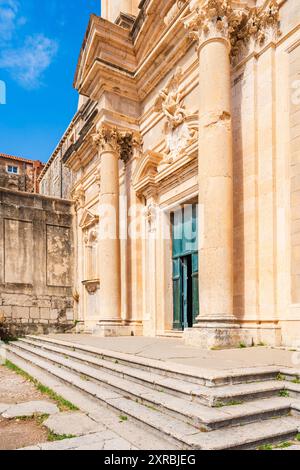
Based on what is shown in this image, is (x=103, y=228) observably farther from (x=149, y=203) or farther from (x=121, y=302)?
(x=121, y=302)

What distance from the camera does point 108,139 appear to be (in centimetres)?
1151

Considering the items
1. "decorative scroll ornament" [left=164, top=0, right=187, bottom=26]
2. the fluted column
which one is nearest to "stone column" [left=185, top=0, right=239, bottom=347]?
"decorative scroll ornament" [left=164, top=0, right=187, bottom=26]

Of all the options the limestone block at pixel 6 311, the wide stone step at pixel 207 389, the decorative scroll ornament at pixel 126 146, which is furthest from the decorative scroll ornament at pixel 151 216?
the wide stone step at pixel 207 389

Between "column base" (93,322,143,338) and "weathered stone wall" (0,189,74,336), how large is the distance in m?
4.30

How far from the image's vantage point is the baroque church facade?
6.79m

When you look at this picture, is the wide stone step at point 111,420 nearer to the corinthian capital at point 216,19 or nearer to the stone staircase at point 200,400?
the stone staircase at point 200,400

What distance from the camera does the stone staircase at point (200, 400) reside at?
3.17m

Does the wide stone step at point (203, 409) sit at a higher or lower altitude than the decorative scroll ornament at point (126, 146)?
lower

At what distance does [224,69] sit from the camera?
7305 mm

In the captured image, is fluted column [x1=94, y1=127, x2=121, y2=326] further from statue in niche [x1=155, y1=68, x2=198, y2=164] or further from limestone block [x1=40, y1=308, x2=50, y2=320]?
limestone block [x1=40, y1=308, x2=50, y2=320]

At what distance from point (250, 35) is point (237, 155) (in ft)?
7.54

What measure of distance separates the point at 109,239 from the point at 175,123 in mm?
3708

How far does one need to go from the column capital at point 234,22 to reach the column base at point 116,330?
290 inches

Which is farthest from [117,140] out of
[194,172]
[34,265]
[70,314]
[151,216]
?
[70,314]
